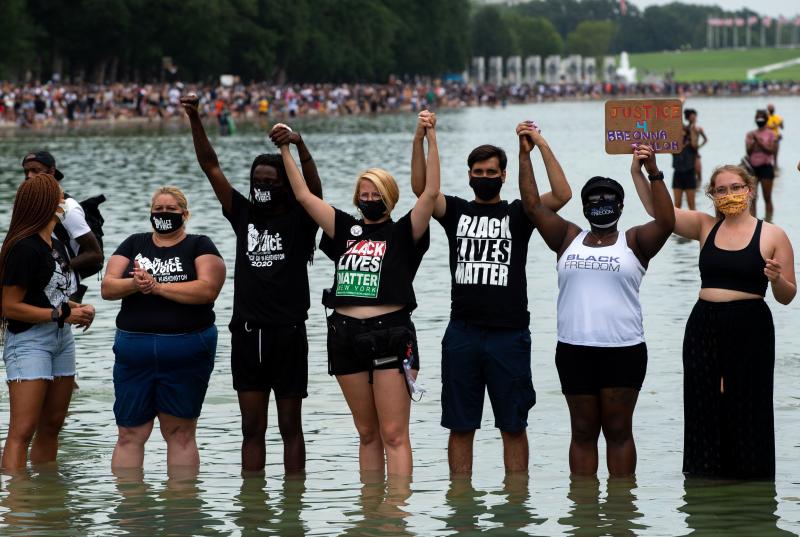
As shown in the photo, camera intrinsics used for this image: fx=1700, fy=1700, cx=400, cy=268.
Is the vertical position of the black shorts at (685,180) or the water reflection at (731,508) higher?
the black shorts at (685,180)

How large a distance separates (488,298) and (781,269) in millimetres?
1515

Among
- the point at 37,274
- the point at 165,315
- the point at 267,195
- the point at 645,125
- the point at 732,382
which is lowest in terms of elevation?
the point at 732,382

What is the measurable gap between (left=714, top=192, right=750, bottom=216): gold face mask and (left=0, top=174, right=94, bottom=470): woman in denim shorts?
344 cm

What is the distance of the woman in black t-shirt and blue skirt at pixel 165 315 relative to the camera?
9.09 m

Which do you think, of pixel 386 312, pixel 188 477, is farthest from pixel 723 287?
pixel 188 477

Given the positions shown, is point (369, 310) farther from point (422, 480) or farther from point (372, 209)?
Answer: point (422, 480)

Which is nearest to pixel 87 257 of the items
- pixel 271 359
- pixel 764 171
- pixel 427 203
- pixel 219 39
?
pixel 271 359

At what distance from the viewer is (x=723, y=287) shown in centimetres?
897

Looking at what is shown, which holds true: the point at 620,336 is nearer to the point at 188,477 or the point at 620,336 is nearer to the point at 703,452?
the point at 703,452

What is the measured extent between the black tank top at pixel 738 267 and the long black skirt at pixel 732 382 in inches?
3.6

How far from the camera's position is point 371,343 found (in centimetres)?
880

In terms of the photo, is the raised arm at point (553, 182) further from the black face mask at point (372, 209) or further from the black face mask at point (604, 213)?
the black face mask at point (372, 209)

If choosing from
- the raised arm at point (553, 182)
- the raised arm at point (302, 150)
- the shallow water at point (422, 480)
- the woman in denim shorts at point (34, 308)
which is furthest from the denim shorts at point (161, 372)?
the raised arm at point (553, 182)

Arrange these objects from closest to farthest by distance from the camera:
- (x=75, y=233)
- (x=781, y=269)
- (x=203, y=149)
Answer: (x=781, y=269)
(x=203, y=149)
(x=75, y=233)
